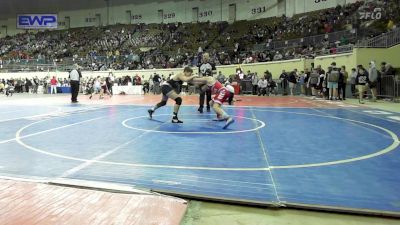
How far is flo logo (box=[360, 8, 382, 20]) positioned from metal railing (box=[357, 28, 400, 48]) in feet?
14.6

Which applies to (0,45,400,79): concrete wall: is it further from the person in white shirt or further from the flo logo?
the flo logo

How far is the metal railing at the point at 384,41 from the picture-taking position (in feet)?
63.7

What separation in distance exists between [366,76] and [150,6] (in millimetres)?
35704

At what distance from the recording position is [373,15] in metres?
24.4

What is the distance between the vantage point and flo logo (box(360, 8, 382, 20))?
24.1 meters

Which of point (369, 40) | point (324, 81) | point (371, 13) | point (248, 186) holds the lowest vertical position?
point (248, 186)

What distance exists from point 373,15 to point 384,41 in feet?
17.4

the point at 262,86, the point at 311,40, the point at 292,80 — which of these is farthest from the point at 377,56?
the point at 311,40

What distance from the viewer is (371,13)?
80.9 ft

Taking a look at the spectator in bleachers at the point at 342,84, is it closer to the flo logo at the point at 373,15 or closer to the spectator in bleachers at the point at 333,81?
the spectator in bleachers at the point at 333,81

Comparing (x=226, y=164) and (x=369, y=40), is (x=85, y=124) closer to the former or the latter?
(x=226, y=164)

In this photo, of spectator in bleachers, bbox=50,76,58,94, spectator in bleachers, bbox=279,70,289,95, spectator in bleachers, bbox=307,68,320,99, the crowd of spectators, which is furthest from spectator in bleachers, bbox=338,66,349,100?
spectator in bleachers, bbox=50,76,58,94

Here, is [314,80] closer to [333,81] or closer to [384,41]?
[333,81]

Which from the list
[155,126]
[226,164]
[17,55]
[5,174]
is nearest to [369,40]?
[155,126]
